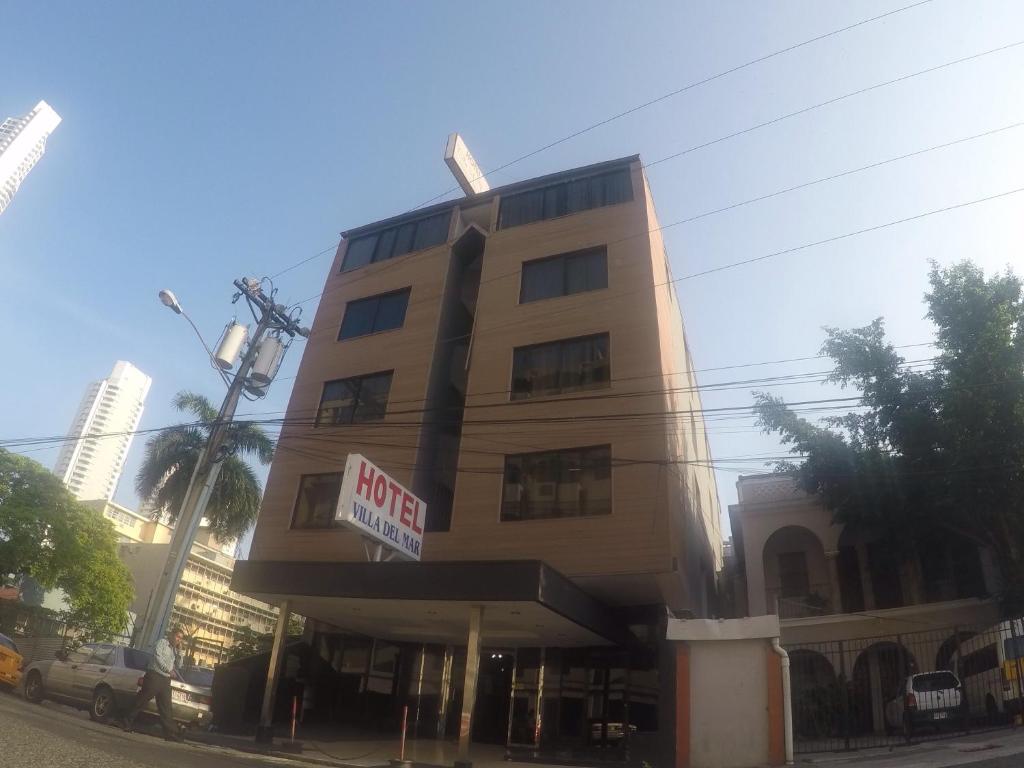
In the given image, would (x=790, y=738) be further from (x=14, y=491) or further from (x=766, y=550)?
(x=14, y=491)

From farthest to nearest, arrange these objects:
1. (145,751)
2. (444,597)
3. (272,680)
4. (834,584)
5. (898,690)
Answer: (834,584) < (898,690) < (272,680) < (444,597) < (145,751)

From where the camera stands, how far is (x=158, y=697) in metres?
12.8

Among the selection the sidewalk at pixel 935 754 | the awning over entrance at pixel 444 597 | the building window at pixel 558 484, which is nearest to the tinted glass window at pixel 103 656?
the awning over entrance at pixel 444 597

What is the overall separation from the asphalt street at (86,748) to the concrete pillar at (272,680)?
123 inches

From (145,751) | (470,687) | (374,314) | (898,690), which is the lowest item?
(145,751)

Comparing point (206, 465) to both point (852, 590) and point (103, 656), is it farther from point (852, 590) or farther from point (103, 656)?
Answer: point (852, 590)

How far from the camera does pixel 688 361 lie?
29.4 m

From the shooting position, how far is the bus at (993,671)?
46.7 feet

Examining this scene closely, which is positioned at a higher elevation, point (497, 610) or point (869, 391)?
point (869, 391)

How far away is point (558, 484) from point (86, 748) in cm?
1155

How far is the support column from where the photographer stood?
1351 cm

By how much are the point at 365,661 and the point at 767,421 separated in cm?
1563

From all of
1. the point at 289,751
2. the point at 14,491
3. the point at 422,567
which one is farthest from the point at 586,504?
the point at 14,491

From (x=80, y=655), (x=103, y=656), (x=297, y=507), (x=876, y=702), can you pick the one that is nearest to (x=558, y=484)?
(x=297, y=507)
